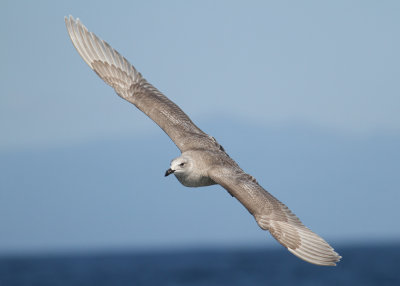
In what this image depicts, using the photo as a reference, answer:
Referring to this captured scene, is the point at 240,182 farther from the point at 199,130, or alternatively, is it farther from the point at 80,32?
the point at 80,32

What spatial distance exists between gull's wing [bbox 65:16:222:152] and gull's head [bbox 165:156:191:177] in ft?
6.22

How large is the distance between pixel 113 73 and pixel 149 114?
194cm

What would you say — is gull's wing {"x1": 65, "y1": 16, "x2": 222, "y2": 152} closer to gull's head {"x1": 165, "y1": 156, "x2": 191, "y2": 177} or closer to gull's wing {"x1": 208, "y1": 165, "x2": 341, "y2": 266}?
gull's head {"x1": 165, "y1": 156, "x2": 191, "y2": 177}

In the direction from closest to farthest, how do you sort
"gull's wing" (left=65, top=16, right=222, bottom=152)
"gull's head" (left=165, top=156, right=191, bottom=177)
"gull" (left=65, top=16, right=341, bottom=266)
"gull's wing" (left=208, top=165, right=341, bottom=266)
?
"gull's wing" (left=208, top=165, right=341, bottom=266) → "gull" (left=65, top=16, right=341, bottom=266) → "gull's head" (left=165, top=156, right=191, bottom=177) → "gull's wing" (left=65, top=16, right=222, bottom=152)

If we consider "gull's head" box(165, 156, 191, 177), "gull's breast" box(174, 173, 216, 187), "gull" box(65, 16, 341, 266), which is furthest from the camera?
"gull's breast" box(174, 173, 216, 187)

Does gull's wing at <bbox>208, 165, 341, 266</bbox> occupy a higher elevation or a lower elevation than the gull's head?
lower

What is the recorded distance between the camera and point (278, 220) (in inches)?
746

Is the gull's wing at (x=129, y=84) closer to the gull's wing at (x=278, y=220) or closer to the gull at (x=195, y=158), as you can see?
the gull at (x=195, y=158)

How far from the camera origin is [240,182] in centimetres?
1953

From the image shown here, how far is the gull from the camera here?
18552 mm

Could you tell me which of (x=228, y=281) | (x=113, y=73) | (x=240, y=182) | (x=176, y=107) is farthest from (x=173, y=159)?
(x=228, y=281)

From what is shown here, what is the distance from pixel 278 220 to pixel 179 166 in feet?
9.20

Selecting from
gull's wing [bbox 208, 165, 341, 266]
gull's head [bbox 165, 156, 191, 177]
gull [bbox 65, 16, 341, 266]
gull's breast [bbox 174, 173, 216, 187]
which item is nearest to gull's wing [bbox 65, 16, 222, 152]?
gull [bbox 65, 16, 341, 266]

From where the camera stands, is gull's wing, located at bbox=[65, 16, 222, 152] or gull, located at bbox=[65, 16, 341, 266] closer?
gull, located at bbox=[65, 16, 341, 266]
